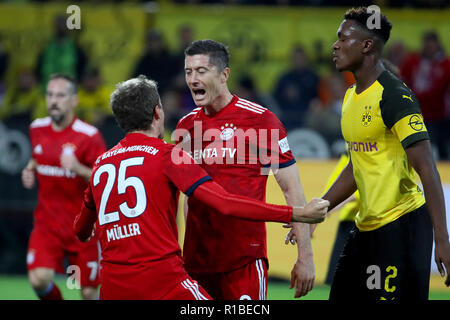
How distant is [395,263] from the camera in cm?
447

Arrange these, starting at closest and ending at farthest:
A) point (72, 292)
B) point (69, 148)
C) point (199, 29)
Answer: point (69, 148) → point (72, 292) → point (199, 29)

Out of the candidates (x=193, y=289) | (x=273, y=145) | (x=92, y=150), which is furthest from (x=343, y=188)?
(x=92, y=150)

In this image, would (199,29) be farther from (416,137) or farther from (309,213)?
(309,213)

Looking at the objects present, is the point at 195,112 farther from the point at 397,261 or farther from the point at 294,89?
the point at 294,89

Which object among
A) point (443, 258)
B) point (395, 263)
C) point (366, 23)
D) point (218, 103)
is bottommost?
point (395, 263)

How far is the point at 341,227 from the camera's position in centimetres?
704

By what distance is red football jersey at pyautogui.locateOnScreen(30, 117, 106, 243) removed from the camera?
7301 mm

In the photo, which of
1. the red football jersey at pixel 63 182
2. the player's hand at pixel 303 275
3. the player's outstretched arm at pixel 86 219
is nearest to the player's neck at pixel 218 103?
the player's outstretched arm at pixel 86 219

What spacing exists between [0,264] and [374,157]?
730 centimetres

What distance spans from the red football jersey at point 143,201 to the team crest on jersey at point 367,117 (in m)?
1.14

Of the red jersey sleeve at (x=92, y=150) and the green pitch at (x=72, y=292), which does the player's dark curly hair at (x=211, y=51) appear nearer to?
the red jersey sleeve at (x=92, y=150)

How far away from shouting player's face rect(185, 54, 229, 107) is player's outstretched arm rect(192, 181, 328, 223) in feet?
3.29

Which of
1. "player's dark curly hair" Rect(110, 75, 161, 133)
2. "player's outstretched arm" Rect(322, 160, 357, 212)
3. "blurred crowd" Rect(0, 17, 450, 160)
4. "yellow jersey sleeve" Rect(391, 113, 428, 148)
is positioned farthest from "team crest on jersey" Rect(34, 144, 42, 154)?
"yellow jersey sleeve" Rect(391, 113, 428, 148)
